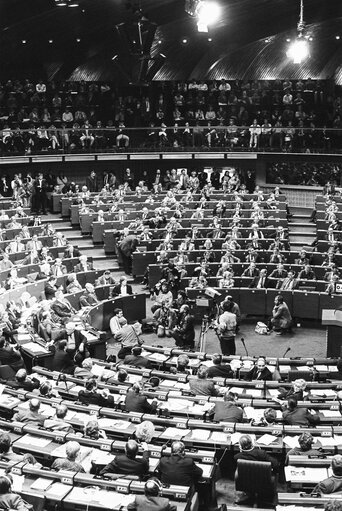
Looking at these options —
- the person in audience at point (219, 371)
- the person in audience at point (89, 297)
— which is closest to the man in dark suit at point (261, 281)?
the person in audience at point (89, 297)

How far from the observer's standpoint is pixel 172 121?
117 ft

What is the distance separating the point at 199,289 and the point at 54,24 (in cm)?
1641

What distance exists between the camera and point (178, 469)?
31.5 feet

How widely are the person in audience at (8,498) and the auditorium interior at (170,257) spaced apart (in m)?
0.02

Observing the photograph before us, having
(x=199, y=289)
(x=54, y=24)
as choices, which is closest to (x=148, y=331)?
(x=199, y=289)

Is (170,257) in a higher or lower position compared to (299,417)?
Answer: higher

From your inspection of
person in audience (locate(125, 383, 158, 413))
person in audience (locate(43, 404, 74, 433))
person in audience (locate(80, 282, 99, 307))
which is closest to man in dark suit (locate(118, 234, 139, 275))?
person in audience (locate(80, 282, 99, 307))

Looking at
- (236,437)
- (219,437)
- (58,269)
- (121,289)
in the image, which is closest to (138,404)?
(219,437)

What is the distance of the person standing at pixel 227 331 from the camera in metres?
17.4

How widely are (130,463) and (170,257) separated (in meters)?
14.0

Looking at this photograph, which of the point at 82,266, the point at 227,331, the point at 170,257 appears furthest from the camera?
the point at 170,257

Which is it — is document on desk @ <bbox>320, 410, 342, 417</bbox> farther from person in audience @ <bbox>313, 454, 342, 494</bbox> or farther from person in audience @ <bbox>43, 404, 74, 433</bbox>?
person in audience @ <bbox>43, 404, 74, 433</bbox>

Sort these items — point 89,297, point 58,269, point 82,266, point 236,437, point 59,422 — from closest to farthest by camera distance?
point 236,437, point 59,422, point 89,297, point 58,269, point 82,266

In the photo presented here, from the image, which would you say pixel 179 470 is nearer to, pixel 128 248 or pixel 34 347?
pixel 34 347
